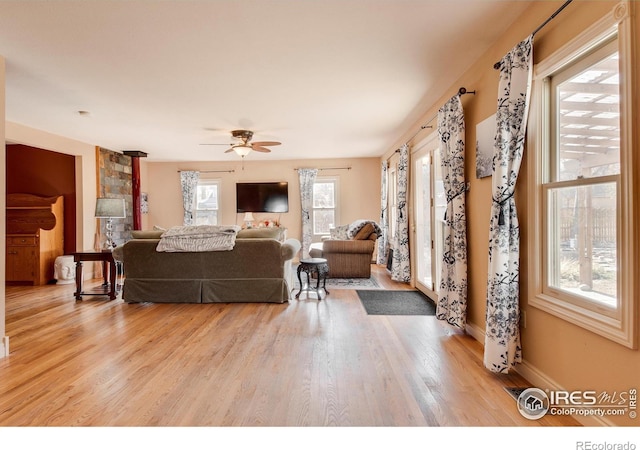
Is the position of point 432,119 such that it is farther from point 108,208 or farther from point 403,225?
point 108,208

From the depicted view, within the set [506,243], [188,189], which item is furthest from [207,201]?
[506,243]

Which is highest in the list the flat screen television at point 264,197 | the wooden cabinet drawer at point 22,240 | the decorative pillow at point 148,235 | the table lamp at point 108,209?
the flat screen television at point 264,197

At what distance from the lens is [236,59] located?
2.90 meters

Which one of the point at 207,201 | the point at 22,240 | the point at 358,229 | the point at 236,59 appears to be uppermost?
the point at 236,59

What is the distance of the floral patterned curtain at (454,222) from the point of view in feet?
10.2

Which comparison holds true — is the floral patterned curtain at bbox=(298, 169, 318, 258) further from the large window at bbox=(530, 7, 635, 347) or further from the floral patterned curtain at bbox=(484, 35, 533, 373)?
the large window at bbox=(530, 7, 635, 347)

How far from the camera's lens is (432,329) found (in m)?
3.30

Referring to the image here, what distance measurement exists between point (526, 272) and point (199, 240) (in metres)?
3.56

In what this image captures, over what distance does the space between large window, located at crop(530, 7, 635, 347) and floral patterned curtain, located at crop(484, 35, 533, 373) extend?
0.13 metres

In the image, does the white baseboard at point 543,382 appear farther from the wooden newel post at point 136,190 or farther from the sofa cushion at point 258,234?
the wooden newel post at point 136,190

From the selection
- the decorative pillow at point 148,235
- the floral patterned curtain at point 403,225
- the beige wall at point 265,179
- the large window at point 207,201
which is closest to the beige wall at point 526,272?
the floral patterned curtain at point 403,225

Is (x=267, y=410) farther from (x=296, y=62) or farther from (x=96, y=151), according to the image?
(x=96, y=151)

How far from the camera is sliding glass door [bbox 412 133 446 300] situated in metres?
4.21

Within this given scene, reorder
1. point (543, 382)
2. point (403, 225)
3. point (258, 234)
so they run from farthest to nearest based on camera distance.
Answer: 1. point (403, 225)
2. point (258, 234)
3. point (543, 382)
